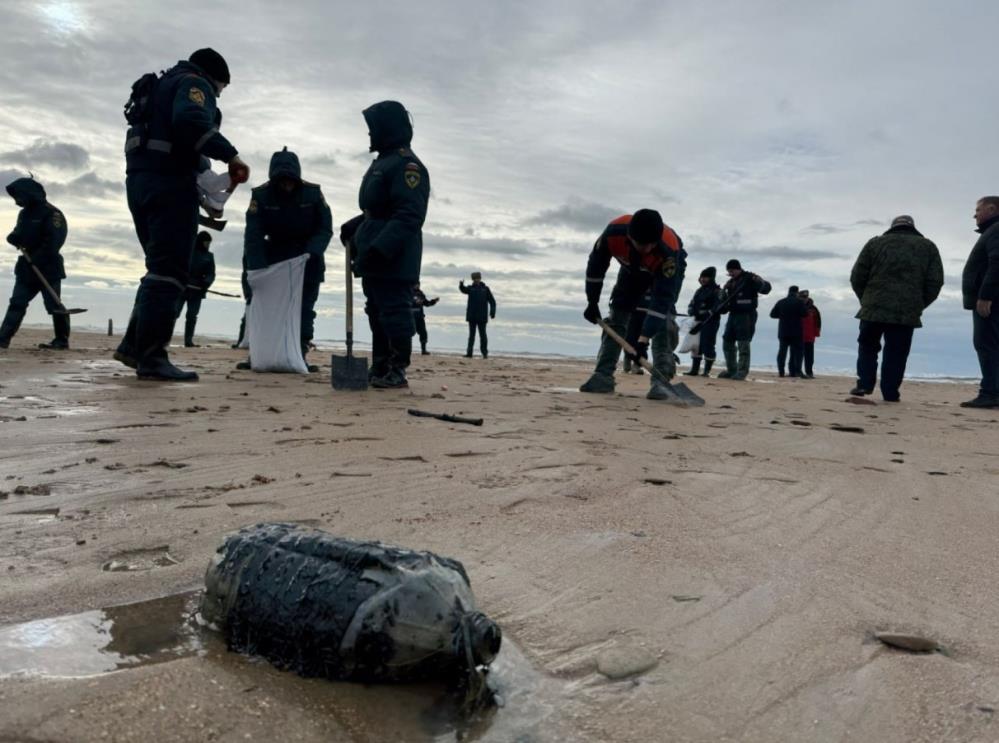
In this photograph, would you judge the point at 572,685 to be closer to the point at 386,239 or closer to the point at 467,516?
the point at 467,516

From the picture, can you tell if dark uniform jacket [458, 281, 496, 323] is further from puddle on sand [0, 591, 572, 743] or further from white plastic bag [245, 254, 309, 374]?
puddle on sand [0, 591, 572, 743]

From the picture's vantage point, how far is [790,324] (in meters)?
14.8

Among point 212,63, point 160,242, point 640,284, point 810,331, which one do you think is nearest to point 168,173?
point 160,242

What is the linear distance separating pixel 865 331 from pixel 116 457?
772 centimetres

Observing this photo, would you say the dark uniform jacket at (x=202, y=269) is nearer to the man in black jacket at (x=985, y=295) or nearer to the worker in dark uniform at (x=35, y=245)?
the worker in dark uniform at (x=35, y=245)

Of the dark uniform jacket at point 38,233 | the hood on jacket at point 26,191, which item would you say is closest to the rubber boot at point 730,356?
the dark uniform jacket at point 38,233

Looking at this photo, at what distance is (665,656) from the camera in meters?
1.45

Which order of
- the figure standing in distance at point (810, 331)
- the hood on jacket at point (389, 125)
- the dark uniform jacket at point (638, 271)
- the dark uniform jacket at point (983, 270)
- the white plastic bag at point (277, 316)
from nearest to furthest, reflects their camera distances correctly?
the hood on jacket at point (389, 125) < the dark uniform jacket at point (638, 271) < the white plastic bag at point (277, 316) < the dark uniform jacket at point (983, 270) < the figure standing in distance at point (810, 331)

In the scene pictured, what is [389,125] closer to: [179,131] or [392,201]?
[392,201]

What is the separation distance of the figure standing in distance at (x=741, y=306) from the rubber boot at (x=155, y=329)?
30.3 ft

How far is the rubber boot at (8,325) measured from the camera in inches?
350

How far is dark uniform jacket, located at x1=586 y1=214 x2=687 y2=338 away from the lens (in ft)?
21.6

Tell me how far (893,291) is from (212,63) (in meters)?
6.90

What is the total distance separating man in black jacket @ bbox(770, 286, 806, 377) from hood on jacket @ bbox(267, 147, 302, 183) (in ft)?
35.5
